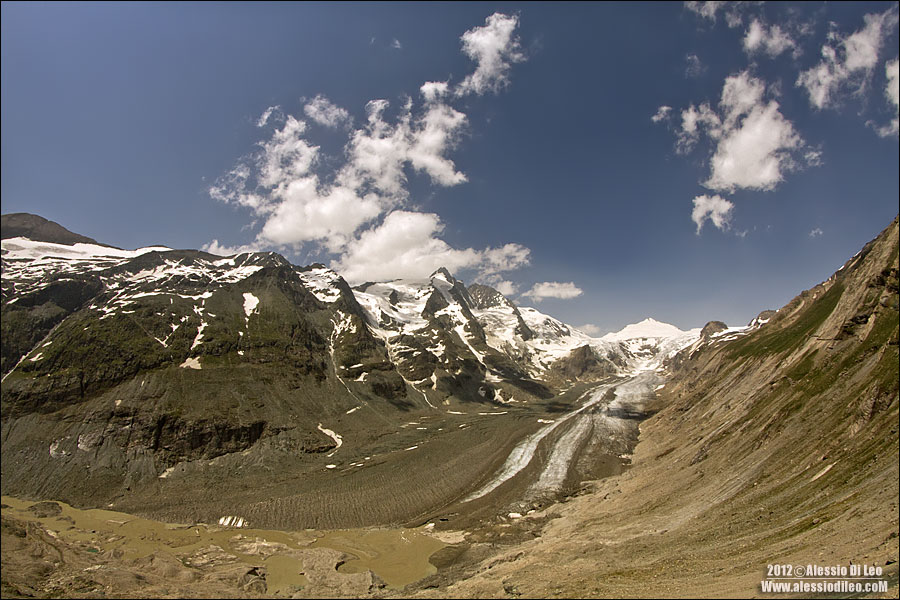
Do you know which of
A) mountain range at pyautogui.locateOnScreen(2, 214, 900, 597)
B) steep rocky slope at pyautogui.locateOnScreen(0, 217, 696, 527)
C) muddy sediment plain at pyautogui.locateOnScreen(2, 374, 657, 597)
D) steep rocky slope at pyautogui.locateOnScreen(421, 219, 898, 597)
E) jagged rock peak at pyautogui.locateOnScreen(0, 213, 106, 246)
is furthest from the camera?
jagged rock peak at pyautogui.locateOnScreen(0, 213, 106, 246)

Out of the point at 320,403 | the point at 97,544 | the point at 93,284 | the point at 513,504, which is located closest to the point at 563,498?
the point at 513,504

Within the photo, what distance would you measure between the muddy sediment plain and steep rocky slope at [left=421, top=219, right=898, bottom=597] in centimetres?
836

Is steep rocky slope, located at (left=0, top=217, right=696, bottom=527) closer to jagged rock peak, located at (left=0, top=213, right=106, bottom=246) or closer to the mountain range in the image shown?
the mountain range

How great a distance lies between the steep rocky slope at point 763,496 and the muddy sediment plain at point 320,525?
8361 mm

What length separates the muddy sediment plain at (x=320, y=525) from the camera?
110 ft

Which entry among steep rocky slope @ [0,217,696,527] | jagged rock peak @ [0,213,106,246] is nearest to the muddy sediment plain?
steep rocky slope @ [0,217,696,527]

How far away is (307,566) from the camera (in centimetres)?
3991

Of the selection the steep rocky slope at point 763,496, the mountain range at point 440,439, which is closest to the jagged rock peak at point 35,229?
the mountain range at point 440,439

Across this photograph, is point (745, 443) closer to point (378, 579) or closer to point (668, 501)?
point (668, 501)

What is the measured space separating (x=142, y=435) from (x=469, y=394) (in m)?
129

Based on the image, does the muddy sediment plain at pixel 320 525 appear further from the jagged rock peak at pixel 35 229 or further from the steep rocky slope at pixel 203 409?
the jagged rock peak at pixel 35 229

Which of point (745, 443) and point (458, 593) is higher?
point (745, 443)

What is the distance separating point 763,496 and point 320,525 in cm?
5187

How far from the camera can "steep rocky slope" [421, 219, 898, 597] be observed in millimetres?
→ 21969
